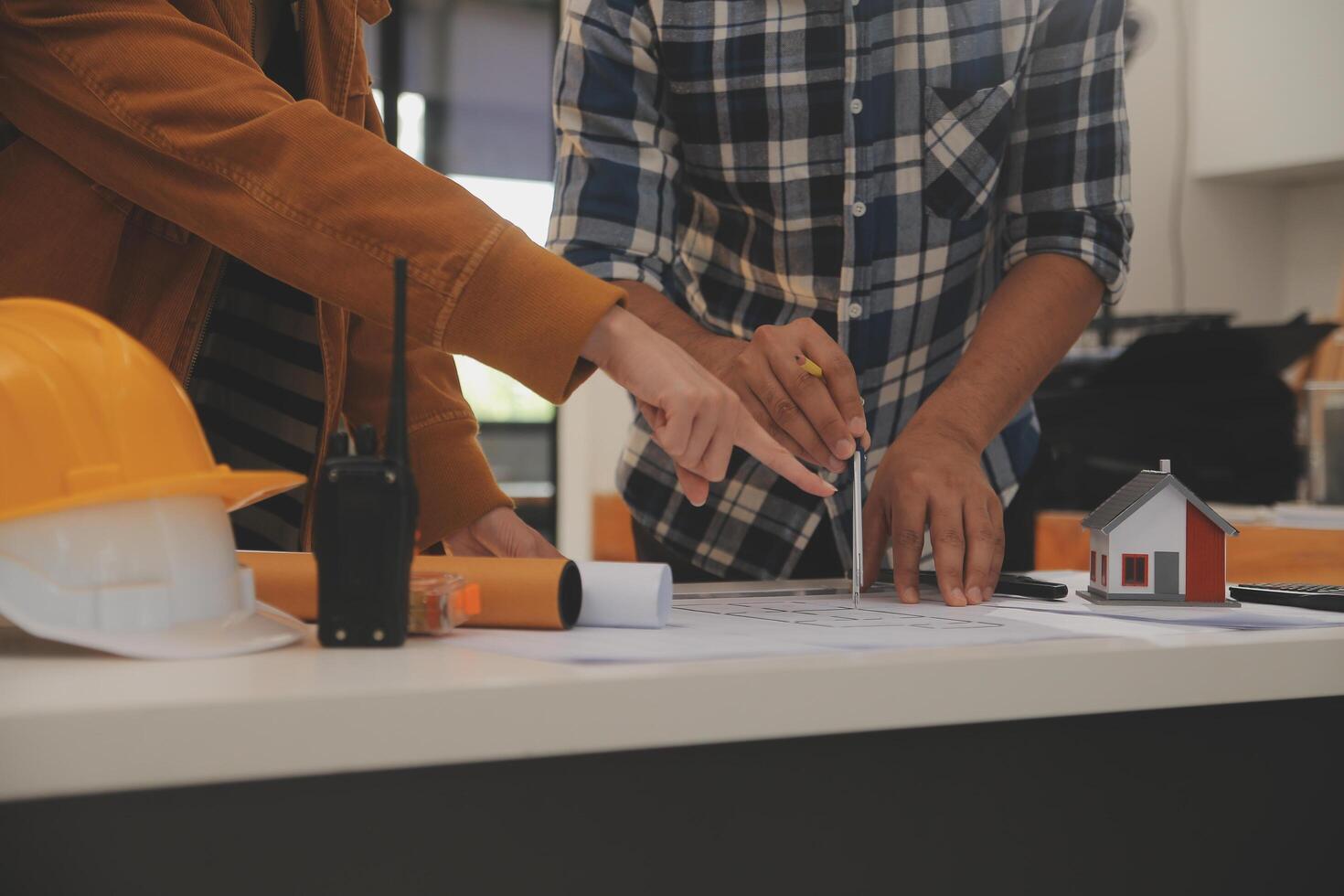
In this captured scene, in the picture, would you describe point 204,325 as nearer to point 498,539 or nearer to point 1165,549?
point 498,539

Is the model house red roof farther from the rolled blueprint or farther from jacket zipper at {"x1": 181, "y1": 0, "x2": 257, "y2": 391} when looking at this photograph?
jacket zipper at {"x1": 181, "y1": 0, "x2": 257, "y2": 391}

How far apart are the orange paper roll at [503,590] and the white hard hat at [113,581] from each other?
0.37 feet

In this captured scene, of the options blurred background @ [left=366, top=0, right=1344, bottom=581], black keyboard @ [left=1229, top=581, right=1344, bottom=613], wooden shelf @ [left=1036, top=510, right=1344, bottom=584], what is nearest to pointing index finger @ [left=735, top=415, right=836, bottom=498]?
black keyboard @ [left=1229, top=581, right=1344, bottom=613]

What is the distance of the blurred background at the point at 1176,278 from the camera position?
2336mm

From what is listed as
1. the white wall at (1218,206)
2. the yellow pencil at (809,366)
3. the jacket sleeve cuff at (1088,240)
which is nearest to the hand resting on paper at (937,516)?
the yellow pencil at (809,366)

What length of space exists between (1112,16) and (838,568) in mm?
624

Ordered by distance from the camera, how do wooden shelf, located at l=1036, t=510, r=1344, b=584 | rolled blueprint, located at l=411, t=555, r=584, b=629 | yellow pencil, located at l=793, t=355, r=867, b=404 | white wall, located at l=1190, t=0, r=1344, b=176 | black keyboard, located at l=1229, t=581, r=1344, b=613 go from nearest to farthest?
rolled blueprint, located at l=411, t=555, r=584, b=629 → black keyboard, located at l=1229, t=581, r=1344, b=613 → yellow pencil, located at l=793, t=355, r=867, b=404 → wooden shelf, located at l=1036, t=510, r=1344, b=584 → white wall, located at l=1190, t=0, r=1344, b=176

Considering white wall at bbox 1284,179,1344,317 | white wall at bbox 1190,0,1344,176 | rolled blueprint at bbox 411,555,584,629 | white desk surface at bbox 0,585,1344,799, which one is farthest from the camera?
white wall at bbox 1284,179,1344,317

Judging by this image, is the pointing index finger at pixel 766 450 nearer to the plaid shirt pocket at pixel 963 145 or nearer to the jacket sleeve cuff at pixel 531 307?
the jacket sleeve cuff at pixel 531 307

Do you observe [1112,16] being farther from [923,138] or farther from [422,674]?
[422,674]

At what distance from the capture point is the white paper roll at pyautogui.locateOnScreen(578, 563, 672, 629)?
73cm

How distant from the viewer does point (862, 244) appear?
4.07ft

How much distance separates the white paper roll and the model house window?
374 millimetres

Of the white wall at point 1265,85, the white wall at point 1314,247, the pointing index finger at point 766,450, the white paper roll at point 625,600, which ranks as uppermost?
the white wall at point 1265,85
